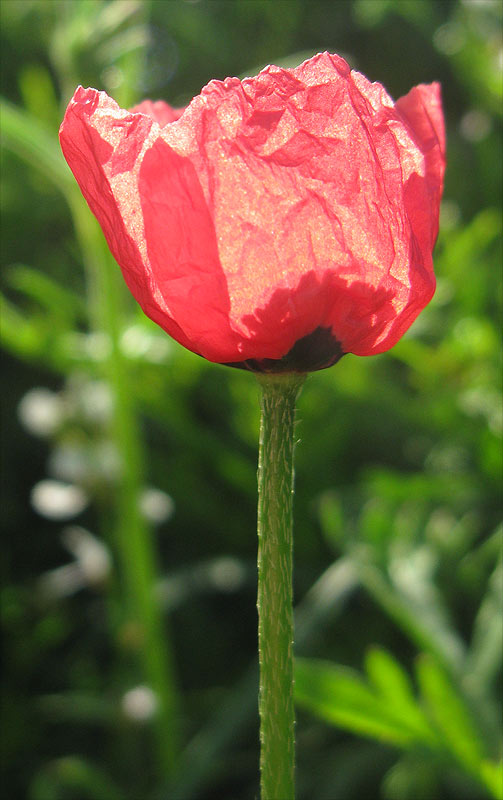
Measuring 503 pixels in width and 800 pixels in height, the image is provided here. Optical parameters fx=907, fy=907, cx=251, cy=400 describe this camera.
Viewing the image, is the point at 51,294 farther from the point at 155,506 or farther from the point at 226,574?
the point at 226,574

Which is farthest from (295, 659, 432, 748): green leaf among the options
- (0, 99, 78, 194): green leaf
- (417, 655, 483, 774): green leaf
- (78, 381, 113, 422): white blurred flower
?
(78, 381, 113, 422): white blurred flower

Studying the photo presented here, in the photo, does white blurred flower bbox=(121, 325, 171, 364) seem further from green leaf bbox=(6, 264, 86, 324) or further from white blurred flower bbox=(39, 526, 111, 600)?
white blurred flower bbox=(39, 526, 111, 600)

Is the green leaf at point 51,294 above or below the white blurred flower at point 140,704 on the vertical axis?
above

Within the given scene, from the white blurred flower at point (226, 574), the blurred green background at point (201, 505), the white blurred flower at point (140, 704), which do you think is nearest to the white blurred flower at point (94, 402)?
the blurred green background at point (201, 505)

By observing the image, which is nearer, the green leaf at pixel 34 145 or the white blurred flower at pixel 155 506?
the green leaf at pixel 34 145

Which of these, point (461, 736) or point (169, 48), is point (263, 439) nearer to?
point (461, 736)

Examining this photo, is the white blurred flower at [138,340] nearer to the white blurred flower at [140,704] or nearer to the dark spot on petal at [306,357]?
the white blurred flower at [140,704]
